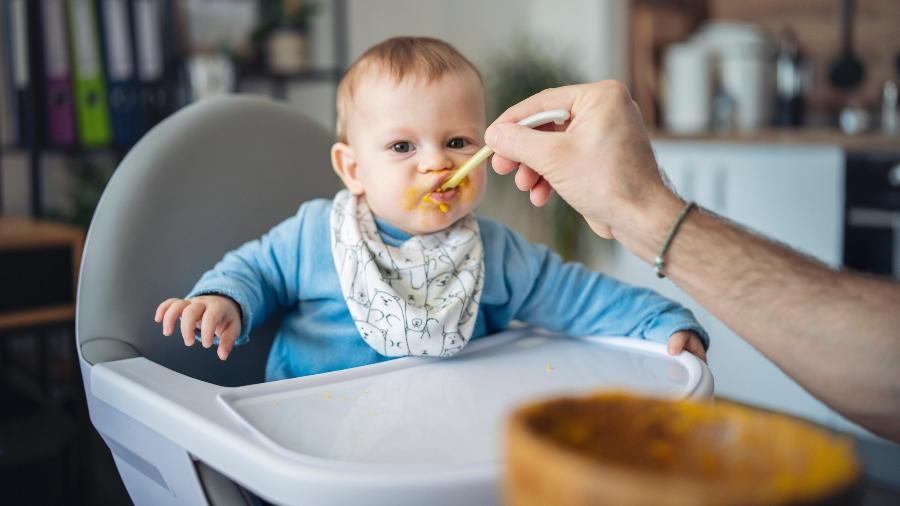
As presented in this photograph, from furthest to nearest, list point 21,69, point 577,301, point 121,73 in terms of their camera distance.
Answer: point 121,73, point 21,69, point 577,301

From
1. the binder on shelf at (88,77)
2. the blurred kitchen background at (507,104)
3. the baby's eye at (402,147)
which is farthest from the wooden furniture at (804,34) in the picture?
the baby's eye at (402,147)

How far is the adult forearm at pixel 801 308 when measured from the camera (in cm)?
89

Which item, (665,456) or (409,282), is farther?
(409,282)

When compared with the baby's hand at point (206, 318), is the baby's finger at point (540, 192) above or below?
above

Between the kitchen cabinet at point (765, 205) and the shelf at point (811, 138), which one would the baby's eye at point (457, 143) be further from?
the shelf at point (811, 138)

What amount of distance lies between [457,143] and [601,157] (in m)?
0.27

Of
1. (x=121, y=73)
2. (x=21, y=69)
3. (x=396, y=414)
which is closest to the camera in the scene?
(x=396, y=414)

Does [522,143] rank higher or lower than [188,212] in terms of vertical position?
higher

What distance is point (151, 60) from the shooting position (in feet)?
9.36

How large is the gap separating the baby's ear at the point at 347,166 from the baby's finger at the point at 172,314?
310mm

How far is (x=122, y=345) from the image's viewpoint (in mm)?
Result: 1073

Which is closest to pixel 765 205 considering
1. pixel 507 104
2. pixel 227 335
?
pixel 507 104

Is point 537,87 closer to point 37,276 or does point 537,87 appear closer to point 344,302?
point 37,276

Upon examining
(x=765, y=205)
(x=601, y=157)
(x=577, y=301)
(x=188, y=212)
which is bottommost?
(x=765, y=205)
